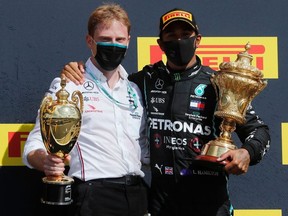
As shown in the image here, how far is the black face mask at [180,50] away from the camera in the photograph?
2.52m

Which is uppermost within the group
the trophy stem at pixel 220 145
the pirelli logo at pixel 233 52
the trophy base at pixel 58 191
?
the pirelli logo at pixel 233 52

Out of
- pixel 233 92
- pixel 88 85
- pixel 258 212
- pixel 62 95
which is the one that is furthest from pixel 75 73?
pixel 258 212

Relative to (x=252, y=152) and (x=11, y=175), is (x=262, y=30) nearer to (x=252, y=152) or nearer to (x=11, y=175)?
(x=252, y=152)

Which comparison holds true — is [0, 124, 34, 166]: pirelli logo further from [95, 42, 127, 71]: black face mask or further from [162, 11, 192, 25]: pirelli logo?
[162, 11, 192, 25]: pirelli logo

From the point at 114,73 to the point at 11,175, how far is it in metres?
0.89

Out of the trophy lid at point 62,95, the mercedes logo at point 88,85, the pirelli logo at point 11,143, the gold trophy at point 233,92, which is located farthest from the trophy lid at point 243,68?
the pirelli logo at point 11,143

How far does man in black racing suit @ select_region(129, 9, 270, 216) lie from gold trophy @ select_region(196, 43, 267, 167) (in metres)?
0.08

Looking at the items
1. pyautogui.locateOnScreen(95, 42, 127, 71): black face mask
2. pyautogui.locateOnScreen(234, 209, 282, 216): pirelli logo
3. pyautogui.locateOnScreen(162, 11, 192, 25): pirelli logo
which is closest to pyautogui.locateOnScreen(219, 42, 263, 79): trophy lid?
pyautogui.locateOnScreen(162, 11, 192, 25): pirelli logo

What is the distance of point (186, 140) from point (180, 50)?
1.24 feet

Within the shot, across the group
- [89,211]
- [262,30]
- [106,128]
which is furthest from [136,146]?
[262,30]

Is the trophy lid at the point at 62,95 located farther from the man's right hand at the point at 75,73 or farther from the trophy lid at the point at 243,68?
the trophy lid at the point at 243,68

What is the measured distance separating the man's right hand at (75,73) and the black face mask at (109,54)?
10cm

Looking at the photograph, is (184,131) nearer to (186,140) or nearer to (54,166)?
(186,140)

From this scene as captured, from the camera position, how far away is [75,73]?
8.37ft
